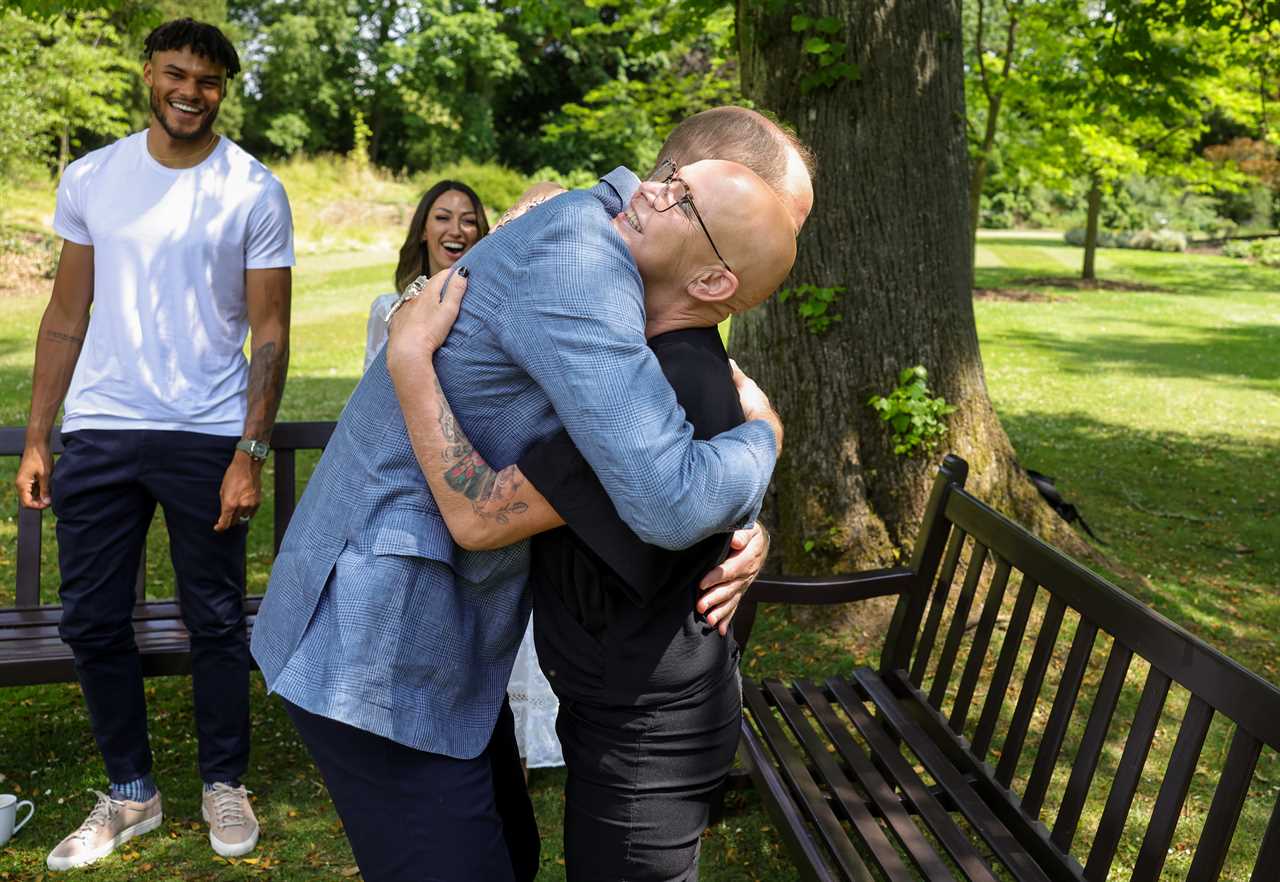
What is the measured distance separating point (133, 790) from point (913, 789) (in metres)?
2.29

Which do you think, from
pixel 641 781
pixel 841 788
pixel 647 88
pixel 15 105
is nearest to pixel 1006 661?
pixel 841 788

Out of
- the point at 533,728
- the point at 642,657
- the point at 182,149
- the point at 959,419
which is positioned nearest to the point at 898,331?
the point at 959,419

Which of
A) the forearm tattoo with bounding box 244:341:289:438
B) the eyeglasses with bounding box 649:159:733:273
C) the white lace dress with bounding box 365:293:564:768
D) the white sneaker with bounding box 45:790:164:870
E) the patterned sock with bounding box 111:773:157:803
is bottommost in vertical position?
the white sneaker with bounding box 45:790:164:870

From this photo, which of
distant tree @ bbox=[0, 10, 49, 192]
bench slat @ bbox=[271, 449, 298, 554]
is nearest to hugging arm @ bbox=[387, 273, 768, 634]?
bench slat @ bbox=[271, 449, 298, 554]

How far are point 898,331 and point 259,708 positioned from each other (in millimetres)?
3038

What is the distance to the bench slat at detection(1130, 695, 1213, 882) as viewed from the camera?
2291mm

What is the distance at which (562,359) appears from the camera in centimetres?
161

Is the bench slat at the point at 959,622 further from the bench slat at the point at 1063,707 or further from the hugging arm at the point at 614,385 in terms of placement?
the hugging arm at the point at 614,385

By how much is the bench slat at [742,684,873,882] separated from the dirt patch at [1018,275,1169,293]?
23.9 meters

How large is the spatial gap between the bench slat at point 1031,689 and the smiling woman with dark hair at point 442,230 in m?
2.36

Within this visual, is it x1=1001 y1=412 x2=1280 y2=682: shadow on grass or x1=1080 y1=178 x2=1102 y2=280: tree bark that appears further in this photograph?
x1=1080 y1=178 x2=1102 y2=280: tree bark

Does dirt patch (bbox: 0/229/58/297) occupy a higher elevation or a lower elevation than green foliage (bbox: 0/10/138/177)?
lower

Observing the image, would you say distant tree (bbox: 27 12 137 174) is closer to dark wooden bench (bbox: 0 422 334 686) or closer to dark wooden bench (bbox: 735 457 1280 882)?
dark wooden bench (bbox: 0 422 334 686)

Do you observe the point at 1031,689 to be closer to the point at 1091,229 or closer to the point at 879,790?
the point at 879,790
